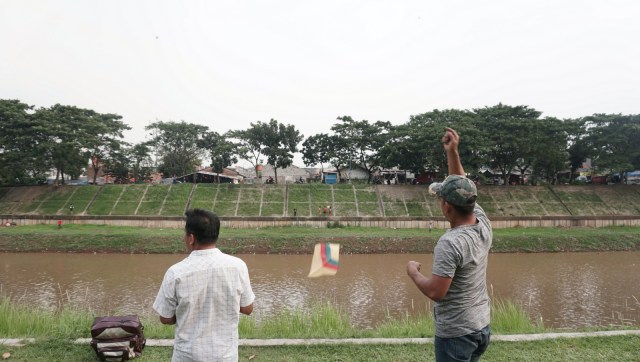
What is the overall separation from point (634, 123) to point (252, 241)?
3529cm

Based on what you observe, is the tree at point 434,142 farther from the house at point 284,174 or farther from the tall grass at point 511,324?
the tall grass at point 511,324

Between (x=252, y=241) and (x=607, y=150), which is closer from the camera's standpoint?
(x=252, y=241)

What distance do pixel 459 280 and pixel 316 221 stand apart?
2645 cm

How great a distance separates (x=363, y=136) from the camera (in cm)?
3966

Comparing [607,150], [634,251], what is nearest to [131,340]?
[634,251]

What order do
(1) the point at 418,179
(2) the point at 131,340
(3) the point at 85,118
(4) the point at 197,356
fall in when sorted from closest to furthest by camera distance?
(4) the point at 197,356 → (2) the point at 131,340 → (3) the point at 85,118 → (1) the point at 418,179

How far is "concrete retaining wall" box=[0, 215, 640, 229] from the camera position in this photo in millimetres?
28317

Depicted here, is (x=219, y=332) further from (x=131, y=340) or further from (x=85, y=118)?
(x=85, y=118)

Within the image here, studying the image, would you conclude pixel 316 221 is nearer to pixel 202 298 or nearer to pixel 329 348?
pixel 329 348

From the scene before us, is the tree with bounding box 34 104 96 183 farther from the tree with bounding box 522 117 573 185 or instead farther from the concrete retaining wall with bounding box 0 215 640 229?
the tree with bounding box 522 117 573 185

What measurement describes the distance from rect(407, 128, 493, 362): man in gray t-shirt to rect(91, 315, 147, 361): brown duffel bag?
440 cm

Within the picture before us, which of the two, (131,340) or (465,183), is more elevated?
(465,183)

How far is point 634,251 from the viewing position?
24.5 metres

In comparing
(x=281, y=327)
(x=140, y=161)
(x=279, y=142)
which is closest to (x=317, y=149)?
(x=279, y=142)
